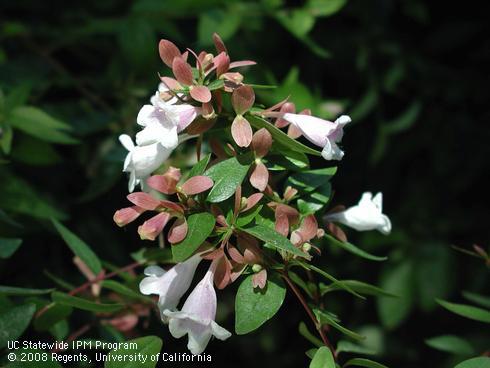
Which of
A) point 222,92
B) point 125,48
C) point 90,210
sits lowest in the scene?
point 90,210

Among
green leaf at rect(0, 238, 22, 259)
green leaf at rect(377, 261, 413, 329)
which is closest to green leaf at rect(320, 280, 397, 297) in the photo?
green leaf at rect(0, 238, 22, 259)

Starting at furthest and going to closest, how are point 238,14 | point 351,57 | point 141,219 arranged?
point 351,57 < point 238,14 < point 141,219

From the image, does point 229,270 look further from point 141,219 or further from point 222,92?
point 141,219

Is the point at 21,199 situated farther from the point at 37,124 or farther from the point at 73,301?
the point at 73,301

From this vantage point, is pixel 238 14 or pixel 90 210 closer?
pixel 90 210

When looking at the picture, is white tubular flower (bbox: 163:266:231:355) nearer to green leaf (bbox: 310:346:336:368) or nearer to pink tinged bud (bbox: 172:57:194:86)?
green leaf (bbox: 310:346:336:368)

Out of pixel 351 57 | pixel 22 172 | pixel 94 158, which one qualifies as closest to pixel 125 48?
pixel 94 158

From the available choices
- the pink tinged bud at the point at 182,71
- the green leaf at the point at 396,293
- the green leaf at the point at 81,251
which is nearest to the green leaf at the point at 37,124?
the green leaf at the point at 81,251
